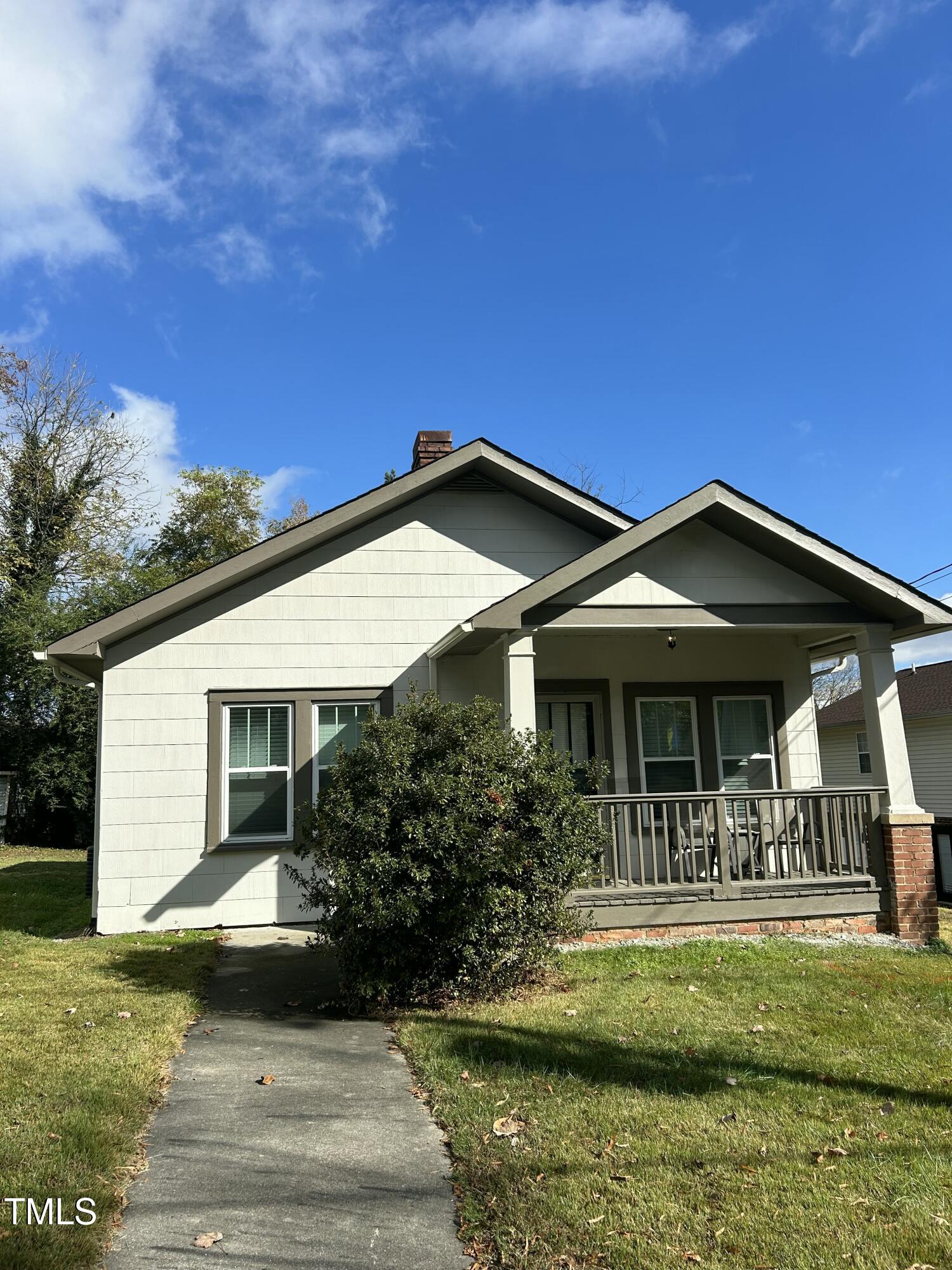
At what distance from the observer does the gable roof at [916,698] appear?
24344mm

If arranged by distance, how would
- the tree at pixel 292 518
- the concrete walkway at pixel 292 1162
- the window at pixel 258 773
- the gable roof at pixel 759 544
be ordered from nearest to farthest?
1. the concrete walkway at pixel 292 1162
2. the gable roof at pixel 759 544
3. the window at pixel 258 773
4. the tree at pixel 292 518

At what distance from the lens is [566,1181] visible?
3781mm

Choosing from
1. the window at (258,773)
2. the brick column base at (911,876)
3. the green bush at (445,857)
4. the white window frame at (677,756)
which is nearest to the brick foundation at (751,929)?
the brick column base at (911,876)

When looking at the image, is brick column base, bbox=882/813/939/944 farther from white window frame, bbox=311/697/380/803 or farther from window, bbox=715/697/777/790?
white window frame, bbox=311/697/380/803

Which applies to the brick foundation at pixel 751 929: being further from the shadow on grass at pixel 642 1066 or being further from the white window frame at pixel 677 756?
the shadow on grass at pixel 642 1066

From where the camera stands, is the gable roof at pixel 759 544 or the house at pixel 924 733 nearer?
the gable roof at pixel 759 544

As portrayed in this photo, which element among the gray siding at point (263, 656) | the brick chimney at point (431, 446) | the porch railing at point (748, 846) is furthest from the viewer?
the brick chimney at point (431, 446)

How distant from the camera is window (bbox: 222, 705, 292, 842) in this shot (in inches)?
411

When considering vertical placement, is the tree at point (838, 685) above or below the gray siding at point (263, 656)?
above

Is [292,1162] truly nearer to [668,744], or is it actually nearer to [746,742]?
[668,744]

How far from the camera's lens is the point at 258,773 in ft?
34.6

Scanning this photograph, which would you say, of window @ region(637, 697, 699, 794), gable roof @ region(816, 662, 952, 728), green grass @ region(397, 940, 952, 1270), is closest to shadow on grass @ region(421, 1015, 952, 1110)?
green grass @ region(397, 940, 952, 1270)

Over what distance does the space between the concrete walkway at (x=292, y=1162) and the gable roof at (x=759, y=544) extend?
13.8ft

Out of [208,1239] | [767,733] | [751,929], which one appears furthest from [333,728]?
[208,1239]
